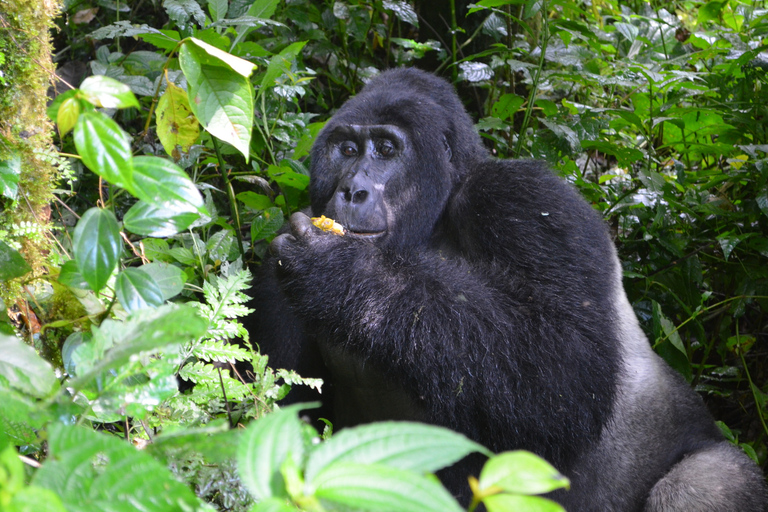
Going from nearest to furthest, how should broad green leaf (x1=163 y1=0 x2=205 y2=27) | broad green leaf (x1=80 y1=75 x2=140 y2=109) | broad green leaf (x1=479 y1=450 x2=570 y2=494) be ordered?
broad green leaf (x1=479 y1=450 x2=570 y2=494), broad green leaf (x1=80 y1=75 x2=140 y2=109), broad green leaf (x1=163 y1=0 x2=205 y2=27)

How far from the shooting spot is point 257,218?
3377mm

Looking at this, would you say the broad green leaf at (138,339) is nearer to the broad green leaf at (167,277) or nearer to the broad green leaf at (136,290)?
the broad green leaf at (136,290)

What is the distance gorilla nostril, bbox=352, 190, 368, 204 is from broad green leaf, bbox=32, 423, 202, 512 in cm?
207

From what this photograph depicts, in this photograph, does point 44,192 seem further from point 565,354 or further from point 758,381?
point 758,381

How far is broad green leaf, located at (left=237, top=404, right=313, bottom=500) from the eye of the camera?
772mm

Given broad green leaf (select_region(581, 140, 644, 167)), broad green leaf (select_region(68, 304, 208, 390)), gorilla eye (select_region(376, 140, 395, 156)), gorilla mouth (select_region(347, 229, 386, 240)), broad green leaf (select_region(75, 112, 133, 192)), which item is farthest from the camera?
broad green leaf (select_region(581, 140, 644, 167))

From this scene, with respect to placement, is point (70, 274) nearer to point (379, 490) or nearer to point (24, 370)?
point (24, 370)

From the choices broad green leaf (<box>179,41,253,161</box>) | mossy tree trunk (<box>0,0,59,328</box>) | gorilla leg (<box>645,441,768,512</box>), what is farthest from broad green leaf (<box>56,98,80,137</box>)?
gorilla leg (<box>645,441,768,512</box>)

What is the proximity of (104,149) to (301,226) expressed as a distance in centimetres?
160

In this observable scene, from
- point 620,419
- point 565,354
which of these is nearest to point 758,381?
point 620,419

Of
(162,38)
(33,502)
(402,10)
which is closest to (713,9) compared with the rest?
(402,10)

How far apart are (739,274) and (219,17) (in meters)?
3.14

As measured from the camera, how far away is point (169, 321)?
0.97m

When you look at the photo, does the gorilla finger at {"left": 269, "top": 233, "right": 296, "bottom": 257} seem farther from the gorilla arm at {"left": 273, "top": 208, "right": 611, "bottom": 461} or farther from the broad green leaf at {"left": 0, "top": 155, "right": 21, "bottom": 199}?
the broad green leaf at {"left": 0, "top": 155, "right": 21, "bottom": 199}
